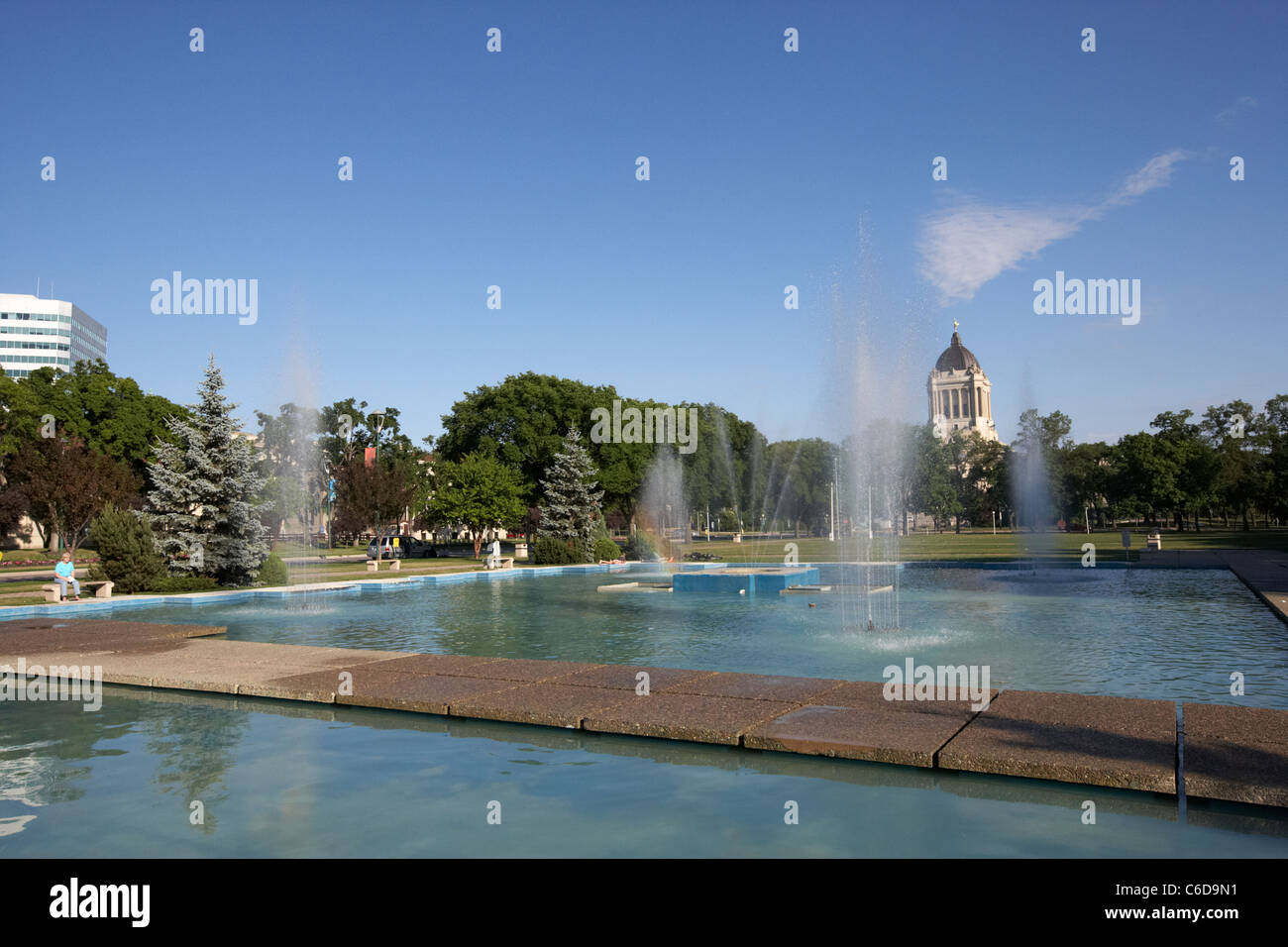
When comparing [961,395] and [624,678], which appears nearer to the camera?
[624,678]

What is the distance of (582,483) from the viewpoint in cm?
4269

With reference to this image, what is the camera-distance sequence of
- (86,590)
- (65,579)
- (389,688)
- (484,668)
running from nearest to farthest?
1. (389,688)
2. (484,668)
3. (65,579)
4. (86,590)

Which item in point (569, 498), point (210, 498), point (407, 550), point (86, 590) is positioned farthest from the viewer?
point (407, 550)

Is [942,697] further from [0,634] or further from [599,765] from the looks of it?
[0,634]

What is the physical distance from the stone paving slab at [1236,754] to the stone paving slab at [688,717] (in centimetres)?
300

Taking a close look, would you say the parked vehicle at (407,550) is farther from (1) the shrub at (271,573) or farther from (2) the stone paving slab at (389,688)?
(2) the stone paving slab at (389,688)

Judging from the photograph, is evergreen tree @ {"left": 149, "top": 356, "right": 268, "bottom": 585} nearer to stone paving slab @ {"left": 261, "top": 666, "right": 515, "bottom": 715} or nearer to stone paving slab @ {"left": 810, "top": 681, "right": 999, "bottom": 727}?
stone paving slab @ {"left": 261, "top": 666, "right": 515, "bottom": 715}

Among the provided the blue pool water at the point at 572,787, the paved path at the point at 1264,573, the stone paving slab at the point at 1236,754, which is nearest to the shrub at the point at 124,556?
the blue pool water at the point at 572,787

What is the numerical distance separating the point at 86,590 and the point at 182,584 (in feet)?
7.74

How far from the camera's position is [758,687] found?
27.4ft

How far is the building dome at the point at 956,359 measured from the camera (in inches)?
5719

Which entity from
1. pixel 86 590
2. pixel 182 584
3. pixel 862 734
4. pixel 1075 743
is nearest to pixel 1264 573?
pixel 1075 743

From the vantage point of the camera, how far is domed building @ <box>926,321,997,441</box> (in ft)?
463

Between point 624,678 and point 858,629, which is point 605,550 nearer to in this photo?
point 858,629
